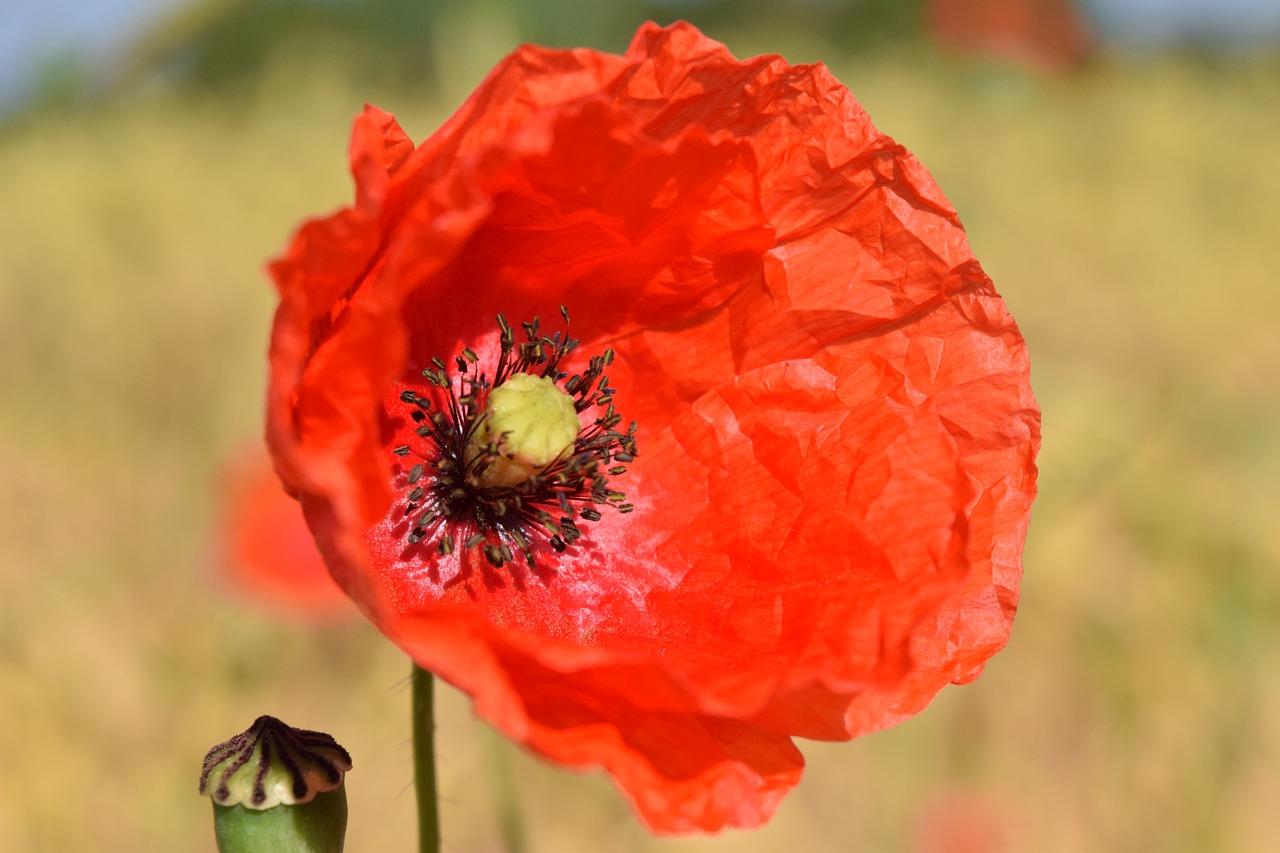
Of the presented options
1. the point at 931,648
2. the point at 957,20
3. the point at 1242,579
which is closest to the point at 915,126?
the point at 957,20

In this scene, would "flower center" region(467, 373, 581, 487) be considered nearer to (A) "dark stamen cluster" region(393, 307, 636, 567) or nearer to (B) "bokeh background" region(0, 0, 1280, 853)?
(A) "dark stamen cluster" region(393, 307, 636, 567)

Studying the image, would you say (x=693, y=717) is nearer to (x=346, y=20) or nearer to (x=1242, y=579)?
(x=1242, y=579)

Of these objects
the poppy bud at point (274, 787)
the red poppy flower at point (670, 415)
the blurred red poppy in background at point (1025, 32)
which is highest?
the blurred red poppy in background at point (1025, 32)

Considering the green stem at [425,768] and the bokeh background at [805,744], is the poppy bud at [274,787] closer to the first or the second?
the green stem at [425,768]

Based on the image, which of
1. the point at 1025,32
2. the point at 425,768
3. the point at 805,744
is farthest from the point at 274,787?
the point at 1025,32

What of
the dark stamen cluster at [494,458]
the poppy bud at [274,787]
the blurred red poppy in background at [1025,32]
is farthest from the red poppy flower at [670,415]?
the blurred red poppy in background at [1025,32]

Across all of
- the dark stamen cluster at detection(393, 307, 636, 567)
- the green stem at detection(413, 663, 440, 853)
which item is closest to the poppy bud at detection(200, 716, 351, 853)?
the green stem at detection(413, 663, 440, 853)
